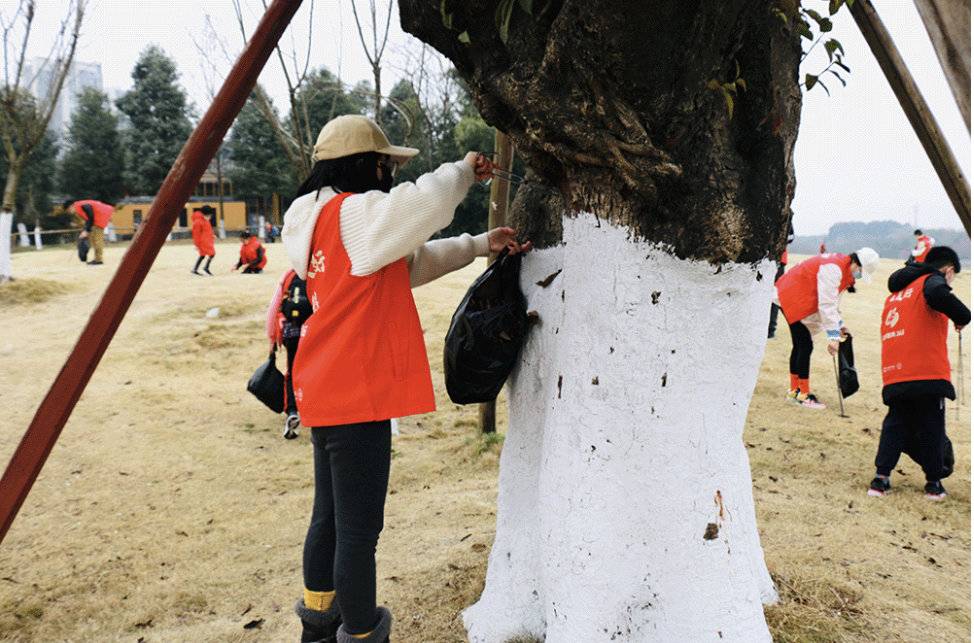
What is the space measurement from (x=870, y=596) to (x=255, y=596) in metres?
2.76

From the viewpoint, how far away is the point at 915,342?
471cm

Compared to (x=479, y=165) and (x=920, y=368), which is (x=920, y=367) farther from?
(x=479, y=165)

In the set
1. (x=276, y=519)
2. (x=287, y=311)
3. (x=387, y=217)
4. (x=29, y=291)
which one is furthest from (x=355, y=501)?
(x=29, y=291)

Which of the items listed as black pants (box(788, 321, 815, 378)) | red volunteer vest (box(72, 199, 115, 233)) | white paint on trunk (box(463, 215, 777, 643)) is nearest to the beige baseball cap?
white paint on trunk (box(463, 215, 777, 643))

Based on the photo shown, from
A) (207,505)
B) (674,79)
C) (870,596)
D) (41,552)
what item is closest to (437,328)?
(207,505)

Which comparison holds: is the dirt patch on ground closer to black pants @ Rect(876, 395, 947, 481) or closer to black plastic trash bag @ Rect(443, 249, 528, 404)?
black plastic trash bag @ Rect(443, 249, 528, 404)

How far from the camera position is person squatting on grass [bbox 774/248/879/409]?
662 centimetres

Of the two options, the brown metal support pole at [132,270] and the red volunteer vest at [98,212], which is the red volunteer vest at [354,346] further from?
the red volunteer vest at [98,212]

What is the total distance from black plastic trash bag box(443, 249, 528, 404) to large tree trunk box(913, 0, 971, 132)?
150 centimetres

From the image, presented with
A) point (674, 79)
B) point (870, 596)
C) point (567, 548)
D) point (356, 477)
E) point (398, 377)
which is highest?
point (674, 79)

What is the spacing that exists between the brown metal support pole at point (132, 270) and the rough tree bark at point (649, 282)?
57 cm

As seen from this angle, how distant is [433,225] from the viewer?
219cm

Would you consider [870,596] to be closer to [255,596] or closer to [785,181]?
[785,181]

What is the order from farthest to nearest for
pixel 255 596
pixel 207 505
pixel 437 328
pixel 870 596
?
pixel 437 328, pixel 207 505, pixel 255 596, pixel 870 596
